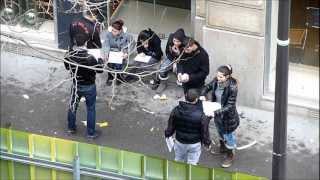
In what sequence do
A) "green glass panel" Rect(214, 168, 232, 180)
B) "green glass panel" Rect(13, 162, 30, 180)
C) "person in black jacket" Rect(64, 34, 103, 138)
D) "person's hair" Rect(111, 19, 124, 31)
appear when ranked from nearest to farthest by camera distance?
"green glass panel" Rect(214, 168, 232, 180)
"green glass panel" Rect(13, 162, 30, 180)
"person in black jacket" Rect(64, 34, 103, 138)
"person's hair" Rect(111, 19, 124, 31)

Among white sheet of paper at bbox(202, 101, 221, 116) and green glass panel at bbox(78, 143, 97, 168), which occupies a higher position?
green glass panel at bbox(78, 143, 97, 168)

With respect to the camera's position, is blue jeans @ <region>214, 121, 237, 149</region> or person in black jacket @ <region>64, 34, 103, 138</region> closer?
person in black jacket @ <region>64, 34, 103, 138</region>

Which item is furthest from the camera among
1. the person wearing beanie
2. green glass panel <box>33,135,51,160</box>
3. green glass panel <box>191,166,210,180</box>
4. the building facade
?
the building facade

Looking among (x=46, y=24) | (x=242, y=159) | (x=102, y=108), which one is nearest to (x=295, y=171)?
(x=242, y=159)

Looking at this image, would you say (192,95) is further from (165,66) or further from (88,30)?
(88,30)

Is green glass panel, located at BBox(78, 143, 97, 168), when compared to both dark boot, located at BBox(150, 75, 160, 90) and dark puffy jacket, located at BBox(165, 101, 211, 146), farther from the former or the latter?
dark boot, located at BBox(150, 75, 160, 90)

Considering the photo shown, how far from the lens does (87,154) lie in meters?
11.2

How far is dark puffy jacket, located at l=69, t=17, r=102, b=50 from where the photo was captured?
14617 mm

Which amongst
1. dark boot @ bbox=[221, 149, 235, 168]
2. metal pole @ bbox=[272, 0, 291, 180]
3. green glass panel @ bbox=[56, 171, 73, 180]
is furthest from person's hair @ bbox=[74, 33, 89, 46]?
metal pole @ bbox=[272, 0, 291, 180]

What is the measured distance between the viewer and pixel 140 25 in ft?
55.0

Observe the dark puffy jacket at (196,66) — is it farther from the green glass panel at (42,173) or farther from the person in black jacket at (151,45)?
the green glass panel at (42,173)

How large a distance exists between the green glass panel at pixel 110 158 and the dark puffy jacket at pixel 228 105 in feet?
9.16

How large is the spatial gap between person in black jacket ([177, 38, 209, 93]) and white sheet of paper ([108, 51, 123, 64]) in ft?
3.26

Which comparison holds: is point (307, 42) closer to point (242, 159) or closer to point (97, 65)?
point (242, 159)
